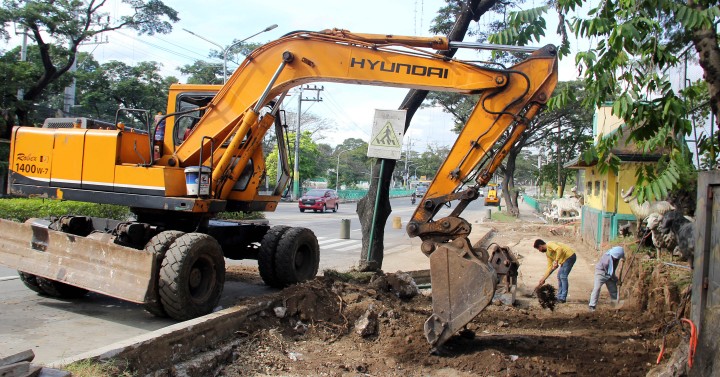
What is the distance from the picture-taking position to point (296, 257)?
883cm

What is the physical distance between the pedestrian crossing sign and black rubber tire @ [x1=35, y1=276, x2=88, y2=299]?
4.55 m

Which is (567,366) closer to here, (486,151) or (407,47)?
(486,151)

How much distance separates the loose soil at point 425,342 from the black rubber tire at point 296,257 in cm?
74

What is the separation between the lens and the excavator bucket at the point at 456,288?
5.76 meters

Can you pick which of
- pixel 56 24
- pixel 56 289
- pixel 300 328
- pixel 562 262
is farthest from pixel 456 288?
pixel 56 24

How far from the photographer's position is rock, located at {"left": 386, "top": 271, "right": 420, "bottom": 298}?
8.48 m

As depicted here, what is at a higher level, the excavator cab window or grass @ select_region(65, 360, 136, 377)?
the excavator cab window

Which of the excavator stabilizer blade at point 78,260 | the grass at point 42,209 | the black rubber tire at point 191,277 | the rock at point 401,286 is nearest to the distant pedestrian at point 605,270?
the rock at point 401,286

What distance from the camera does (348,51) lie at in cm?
703

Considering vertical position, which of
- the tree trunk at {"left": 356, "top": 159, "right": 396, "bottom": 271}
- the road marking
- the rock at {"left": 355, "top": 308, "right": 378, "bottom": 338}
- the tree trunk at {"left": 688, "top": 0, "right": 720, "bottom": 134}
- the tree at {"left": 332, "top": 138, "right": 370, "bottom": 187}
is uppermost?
the tree at {"left": 332, "top": 138, "right": 370, "bottom": 187}

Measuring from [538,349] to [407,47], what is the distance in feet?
12.7

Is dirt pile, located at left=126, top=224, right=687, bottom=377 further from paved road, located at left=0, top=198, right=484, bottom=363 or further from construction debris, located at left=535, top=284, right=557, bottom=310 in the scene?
paved road, located at left=0, top=198, right=484, bottom=363

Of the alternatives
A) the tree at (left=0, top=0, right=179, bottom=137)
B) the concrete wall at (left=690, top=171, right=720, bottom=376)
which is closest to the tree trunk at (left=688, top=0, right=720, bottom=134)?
the concrete wall at (left=690, top=171, right=720, bottom=376)

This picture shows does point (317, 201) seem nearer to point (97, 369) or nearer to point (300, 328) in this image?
point (300, 328)
